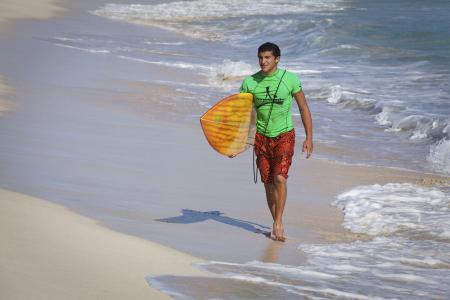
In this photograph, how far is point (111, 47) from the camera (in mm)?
21016

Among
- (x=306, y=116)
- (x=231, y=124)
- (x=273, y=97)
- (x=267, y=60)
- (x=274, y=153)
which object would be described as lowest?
(x=274, y=153)

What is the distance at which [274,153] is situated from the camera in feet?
23.0

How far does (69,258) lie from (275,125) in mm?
2318

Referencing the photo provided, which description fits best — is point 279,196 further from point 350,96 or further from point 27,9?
point 27,9

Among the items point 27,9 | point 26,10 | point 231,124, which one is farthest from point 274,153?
→ point 27,9

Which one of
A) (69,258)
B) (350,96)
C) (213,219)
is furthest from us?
(350,96)

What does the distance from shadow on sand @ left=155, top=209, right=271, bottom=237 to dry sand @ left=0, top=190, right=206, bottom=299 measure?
87cm

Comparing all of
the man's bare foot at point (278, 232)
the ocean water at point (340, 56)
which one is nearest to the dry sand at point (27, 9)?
the ocean water at point (340, 56)

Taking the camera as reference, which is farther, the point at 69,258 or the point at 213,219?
the point at 213,219

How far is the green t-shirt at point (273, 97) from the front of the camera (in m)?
6.90

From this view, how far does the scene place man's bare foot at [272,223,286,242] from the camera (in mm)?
6843

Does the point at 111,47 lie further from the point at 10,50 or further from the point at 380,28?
the point at 380,28

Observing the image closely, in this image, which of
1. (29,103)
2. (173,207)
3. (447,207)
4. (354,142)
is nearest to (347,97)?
(354,142)

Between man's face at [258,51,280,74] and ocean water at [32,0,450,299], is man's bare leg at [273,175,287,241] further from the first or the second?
man's face at [258,51,280,74]
